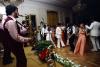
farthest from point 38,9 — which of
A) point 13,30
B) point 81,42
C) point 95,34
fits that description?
point 95,34

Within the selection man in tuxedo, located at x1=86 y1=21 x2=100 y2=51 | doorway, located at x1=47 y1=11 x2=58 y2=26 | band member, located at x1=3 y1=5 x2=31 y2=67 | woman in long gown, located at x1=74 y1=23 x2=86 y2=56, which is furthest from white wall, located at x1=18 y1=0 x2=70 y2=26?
man in tuxedo, located at x1=86 y1=21 x2=100 y2=51

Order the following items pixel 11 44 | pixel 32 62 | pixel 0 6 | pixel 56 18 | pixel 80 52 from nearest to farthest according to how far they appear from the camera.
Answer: pixel 11 44
pixel 56 18
pixel 0 6
pixel 32 62
pixel 80 52

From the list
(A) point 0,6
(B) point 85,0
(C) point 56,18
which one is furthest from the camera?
(A) point 0,6

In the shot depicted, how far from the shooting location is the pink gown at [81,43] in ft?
10.1

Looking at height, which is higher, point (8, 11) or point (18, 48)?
point (8, 11)

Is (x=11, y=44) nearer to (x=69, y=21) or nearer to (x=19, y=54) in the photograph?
(x=19, y=54)

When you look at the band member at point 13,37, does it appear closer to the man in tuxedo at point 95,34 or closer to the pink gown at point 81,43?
the pink gown at point 81,43

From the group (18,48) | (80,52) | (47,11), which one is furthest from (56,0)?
(80,52)

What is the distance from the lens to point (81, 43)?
123 inches

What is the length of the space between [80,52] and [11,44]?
6.41 feet

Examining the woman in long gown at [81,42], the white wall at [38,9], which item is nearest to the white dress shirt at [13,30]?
the white wall at [38,9]

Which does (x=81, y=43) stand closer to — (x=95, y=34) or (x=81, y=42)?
(x=81, y=42)

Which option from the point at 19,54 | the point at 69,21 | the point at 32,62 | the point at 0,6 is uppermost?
the point at 0,6

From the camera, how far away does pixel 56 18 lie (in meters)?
1.88
